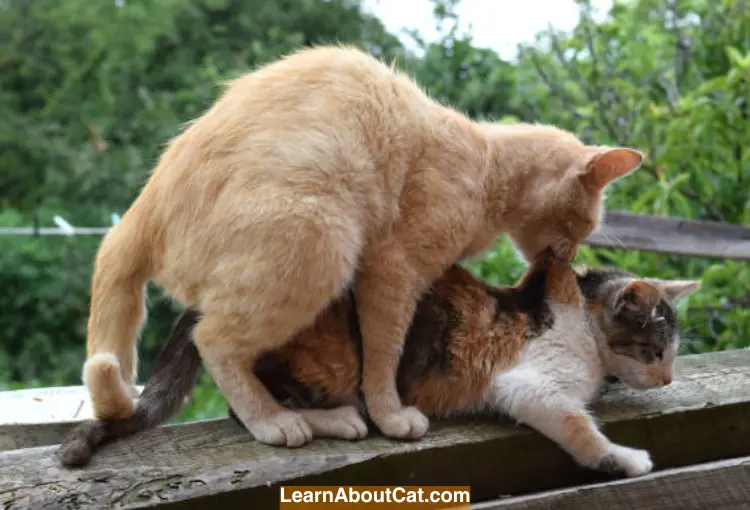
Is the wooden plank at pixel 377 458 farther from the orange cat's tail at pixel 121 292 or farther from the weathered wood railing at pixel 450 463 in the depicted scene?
the orange cat's tail at pixel 121 292

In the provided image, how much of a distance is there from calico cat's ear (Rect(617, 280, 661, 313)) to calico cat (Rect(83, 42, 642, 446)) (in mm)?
138

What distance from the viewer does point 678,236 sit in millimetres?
2092

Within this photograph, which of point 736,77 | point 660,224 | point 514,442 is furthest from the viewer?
point 736,77

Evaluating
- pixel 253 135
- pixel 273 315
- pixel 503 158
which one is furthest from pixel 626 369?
pixel 253 135

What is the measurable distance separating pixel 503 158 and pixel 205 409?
5.45 ft

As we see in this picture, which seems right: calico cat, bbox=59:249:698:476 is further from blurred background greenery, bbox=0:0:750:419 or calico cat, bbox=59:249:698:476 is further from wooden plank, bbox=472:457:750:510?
blurred background greenery, bbox=0:0:750:419

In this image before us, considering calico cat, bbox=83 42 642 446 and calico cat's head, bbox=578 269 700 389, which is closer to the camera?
calico cat, bbox=83 42 642 446

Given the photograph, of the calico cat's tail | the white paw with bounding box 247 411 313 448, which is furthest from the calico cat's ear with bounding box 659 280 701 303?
the calico cat's tail

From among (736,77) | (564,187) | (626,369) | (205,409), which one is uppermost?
(736,77)

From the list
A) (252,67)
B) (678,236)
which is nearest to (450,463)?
(678,236)

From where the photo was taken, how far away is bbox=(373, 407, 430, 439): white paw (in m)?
1.30

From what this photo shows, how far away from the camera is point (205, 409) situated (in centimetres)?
274

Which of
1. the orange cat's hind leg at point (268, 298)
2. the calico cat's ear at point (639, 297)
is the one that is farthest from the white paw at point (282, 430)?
the calico cat's ear at point (639, 297)

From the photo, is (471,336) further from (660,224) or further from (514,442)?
(660,224)
